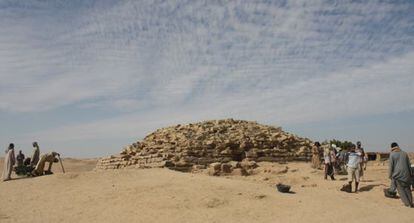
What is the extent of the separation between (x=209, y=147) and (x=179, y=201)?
7598mm

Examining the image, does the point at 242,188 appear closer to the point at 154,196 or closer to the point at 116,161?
the point at 154,196

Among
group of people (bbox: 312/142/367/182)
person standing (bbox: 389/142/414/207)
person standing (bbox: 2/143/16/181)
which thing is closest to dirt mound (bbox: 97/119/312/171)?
group of people (bbox: 312/142/367/182)

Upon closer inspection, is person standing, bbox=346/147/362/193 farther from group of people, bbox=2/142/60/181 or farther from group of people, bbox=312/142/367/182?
group of people, bbox=2/142/60/181

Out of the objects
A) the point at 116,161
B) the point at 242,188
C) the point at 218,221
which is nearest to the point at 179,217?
the point at 218,221

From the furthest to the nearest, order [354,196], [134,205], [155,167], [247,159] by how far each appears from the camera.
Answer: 1. [247,159]
2. [155,167]
3. [354,196]
4. [134,205]

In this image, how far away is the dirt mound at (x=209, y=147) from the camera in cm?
1669

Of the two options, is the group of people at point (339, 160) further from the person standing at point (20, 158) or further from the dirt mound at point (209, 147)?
the person standing at point (20, 158)

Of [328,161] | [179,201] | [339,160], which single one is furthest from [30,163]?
[339,160]

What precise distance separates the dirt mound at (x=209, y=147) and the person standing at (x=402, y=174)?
7580 mm

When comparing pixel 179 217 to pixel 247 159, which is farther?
pixel 247 159

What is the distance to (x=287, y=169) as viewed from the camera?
16.5 meters

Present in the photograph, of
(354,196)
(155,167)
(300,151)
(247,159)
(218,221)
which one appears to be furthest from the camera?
(300,151)

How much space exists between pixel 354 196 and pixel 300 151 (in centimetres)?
757

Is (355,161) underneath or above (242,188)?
above
